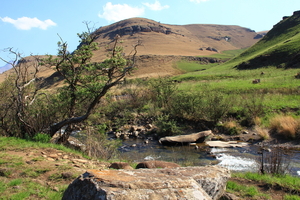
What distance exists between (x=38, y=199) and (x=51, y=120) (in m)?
6.99

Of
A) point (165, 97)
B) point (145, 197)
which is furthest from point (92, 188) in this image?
point (165, 97)

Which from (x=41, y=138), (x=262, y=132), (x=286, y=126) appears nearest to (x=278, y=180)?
(x=41, y=138)

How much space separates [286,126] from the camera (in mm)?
15656

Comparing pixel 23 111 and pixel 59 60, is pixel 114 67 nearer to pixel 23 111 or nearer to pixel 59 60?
pixel 59 60

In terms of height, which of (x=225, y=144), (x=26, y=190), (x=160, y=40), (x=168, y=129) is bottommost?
(x=225, y=144)

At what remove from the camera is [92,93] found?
10617 millimetres

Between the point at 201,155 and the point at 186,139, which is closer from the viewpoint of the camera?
the point at 201,155

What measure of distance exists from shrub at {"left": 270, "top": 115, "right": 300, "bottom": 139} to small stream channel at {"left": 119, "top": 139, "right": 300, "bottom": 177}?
7.24 feet

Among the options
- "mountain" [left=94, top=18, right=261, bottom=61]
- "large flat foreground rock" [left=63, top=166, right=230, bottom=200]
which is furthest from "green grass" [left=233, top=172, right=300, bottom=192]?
"mountain" [left=94, top=18, right=261, bottom=61]

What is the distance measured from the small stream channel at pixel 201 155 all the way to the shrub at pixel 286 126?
2.21 meters

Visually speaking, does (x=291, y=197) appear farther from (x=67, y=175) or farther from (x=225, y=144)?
(x=225, y=144)

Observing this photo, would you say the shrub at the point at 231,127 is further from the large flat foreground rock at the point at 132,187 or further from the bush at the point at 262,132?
the large flat foreground rock at the point at 132,187

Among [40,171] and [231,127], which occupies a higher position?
[40,171]

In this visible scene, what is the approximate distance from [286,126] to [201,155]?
6.58m
